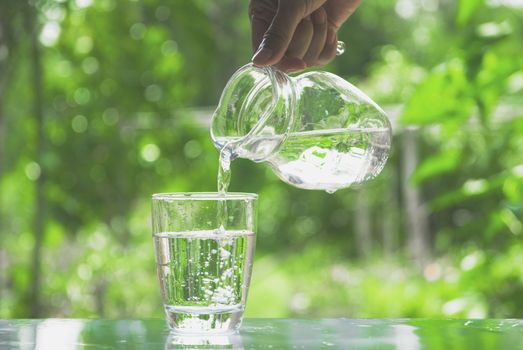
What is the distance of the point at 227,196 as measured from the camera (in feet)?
2.68

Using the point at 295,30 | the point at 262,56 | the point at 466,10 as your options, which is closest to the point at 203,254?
the point at 262,56

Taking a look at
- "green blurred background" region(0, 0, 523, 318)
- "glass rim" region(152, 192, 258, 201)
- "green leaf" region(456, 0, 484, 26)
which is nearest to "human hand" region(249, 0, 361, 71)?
"glass rim" region(152, 192, 258, 201)

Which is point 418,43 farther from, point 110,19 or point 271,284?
point 110,19

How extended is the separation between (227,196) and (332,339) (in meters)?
0.15

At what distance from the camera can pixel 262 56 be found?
0.90 m

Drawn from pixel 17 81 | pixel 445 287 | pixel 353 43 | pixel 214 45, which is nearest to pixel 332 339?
pixel 445 287

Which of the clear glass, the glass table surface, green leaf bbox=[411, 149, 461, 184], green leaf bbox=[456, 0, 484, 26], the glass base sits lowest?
the glass table surface

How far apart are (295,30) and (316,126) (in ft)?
0.57

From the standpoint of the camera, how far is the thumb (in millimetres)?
901

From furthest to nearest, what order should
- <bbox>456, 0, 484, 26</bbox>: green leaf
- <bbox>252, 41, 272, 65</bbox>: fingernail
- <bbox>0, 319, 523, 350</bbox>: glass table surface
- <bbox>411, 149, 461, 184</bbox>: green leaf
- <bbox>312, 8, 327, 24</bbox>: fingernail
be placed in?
<bbox>411, 149, 461, 184</bbox>: green leaf → <bbox>456, 0, 484, 26</bbox>: green leaf → <bbox>312, 8, 327, 24</bbox>: fingernail → <bbox>252, 41, 272, 65</bbox>: fingernail → <bbox>0, 319, 523, 350</bbox>: glass table surface

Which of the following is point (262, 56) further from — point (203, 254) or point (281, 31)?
point (203, 254)

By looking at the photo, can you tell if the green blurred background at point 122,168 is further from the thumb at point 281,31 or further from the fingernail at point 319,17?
the thumb at point 281,31

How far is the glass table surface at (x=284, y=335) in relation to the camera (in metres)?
0.78

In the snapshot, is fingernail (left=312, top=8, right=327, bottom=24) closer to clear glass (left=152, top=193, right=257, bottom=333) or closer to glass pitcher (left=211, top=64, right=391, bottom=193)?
glass pitcher (left=211, top=64, right=391, bottom=193)
